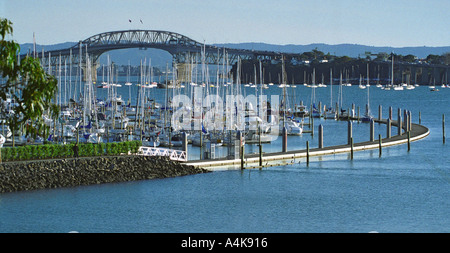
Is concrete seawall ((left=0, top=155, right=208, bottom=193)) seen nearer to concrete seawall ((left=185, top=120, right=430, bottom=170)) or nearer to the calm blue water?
the calm blue water

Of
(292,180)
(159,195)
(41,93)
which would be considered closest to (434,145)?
(292,180)

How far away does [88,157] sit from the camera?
112 ft

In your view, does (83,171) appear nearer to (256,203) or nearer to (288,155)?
(256,203)

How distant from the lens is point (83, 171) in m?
33.8

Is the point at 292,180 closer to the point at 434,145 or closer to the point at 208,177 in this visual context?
the point at 208,177

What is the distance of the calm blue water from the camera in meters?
28.3

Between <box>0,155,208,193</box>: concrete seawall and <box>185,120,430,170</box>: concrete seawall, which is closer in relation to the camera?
<box>0,155,208,193</box>: concrete seawall

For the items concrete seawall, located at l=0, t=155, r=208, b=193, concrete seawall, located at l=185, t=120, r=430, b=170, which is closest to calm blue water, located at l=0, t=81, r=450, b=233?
concrete seawall, located at l=0, t=155, r=208, b=193

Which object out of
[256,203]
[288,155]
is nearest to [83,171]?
[256,203]

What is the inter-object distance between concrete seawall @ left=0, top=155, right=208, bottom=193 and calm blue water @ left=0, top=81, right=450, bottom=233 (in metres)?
0.45

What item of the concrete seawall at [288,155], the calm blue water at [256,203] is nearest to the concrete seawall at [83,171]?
the calm blue water at [256,203]

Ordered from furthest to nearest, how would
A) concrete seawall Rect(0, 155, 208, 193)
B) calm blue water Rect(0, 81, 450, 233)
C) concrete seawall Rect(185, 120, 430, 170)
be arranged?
concrete seawall Rect(185, 120, 430, 170), concrete seawall Rect(0, 155, 208, 193), calm blue water Rect(0, 81, 450, 233)

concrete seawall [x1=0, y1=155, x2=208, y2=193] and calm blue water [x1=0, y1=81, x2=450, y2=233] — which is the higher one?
concrete seawall [x1=0, y1=155, x2=208, y2=193]
